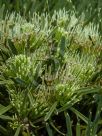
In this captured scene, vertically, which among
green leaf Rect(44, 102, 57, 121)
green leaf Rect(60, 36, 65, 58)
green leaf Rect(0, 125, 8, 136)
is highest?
green leaf Rect(60, 36, 65, 58)

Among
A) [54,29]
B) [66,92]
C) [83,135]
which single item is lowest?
[83,135]

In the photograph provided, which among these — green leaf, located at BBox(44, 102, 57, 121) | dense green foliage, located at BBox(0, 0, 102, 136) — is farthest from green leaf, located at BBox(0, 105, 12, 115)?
green leaf, located at BBox(44, 102, 57, 121)

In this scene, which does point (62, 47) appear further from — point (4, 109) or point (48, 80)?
point (4, 109)

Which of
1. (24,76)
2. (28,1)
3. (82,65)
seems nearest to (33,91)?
(24,76)

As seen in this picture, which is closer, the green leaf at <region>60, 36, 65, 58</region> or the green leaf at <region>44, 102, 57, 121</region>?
the green leaf at <region>44, 102, 57, 121</region>

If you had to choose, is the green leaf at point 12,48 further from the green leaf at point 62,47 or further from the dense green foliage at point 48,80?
the green leaf at point 62,47

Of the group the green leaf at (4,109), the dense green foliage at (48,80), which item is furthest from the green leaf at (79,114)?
the green leaf at (4,109)

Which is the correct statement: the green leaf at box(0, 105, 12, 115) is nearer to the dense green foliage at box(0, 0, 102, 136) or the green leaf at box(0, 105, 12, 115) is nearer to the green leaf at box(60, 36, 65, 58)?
the dense green foliage at box(0, 0, 102, 136)

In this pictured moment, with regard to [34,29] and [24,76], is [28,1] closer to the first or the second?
[34,29]
